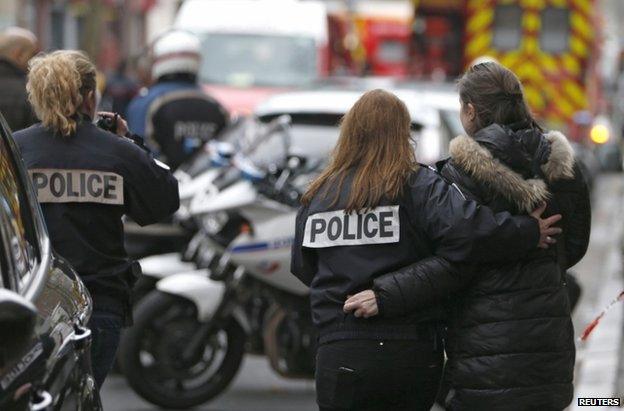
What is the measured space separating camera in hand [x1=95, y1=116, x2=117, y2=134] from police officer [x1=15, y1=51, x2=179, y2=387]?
0.10 metres

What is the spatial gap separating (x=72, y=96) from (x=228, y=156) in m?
3.54

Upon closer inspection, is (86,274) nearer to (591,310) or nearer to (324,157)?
(324,157)

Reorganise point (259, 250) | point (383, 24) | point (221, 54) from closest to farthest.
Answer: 1. point (259, 250)
2. point (221, 54)
3. point (383, 24)

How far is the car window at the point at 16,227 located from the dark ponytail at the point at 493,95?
5.04 ft

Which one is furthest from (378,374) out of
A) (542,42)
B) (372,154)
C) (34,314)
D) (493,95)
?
(542,42)

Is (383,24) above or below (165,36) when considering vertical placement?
below

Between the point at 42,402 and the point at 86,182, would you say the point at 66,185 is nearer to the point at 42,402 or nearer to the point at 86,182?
the point at 86,182

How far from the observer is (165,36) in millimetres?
11844

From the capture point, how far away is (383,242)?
556 cm

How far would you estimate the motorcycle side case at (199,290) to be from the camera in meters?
9.18

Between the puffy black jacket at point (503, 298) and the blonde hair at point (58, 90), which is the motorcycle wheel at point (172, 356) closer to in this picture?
the blonde hair at point (58, 90)

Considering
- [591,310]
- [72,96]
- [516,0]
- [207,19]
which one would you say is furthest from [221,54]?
[72,96]

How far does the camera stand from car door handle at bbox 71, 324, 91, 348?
4.85m

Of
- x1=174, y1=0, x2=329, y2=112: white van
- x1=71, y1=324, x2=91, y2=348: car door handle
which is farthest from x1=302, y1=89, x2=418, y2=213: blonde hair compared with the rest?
x1=174, y1=0, x2=329, y2=112: white van
